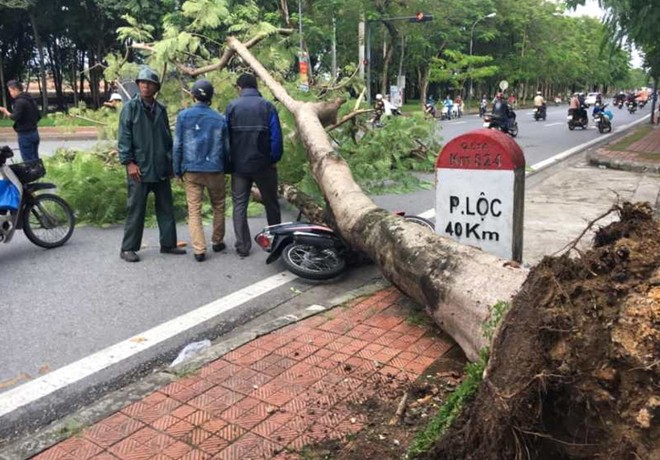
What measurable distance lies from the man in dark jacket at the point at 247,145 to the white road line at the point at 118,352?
1.06 m

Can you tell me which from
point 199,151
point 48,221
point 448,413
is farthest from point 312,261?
point 48,221

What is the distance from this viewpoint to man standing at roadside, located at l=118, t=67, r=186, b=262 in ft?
19.5

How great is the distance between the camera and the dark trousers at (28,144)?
10398 millimetres

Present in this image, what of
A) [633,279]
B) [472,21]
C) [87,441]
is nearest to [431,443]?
[633,279]

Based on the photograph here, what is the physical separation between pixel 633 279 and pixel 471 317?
1.27 meters

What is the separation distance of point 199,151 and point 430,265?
3.11 metres

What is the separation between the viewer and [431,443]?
8.75 feet

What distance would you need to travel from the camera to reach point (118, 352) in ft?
13.5

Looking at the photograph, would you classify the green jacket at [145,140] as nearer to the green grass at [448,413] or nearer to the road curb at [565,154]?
the green grass at [448,413]

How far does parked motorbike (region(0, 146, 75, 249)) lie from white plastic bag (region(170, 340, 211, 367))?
3.11 m

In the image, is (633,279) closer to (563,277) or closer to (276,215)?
(563,277)

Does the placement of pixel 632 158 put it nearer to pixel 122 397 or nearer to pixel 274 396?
pixel 274 396

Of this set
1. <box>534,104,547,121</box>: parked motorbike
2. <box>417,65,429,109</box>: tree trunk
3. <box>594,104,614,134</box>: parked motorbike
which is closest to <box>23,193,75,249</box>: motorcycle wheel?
<box>594,104,614,134</box>: parked motorbike

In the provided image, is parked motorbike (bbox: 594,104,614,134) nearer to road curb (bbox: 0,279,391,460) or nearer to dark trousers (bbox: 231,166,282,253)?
dark trousers (bbox: 231,166,282,253)
